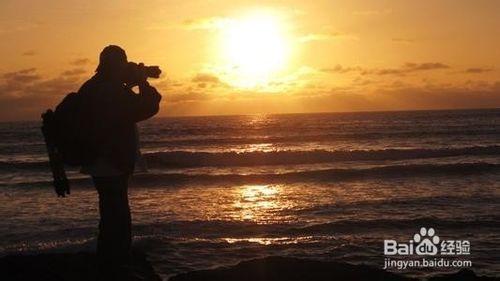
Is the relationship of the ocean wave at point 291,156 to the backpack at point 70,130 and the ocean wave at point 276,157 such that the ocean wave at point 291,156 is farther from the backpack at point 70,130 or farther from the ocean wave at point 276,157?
the backpack at point 70,130

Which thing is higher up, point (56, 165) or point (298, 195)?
point (56, 165)

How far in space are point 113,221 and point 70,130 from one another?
896mm

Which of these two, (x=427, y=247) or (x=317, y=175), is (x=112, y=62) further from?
(x=317, y=175)

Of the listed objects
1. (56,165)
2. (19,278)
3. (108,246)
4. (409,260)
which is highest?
(56,165)

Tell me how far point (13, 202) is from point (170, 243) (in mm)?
7924

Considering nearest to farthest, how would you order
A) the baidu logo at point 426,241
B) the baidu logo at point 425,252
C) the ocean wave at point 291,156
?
the baidu logo at point 425,252, the baidu logo at point 426,241, the ocean wave at point 291,156

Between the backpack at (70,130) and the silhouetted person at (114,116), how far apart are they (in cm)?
5

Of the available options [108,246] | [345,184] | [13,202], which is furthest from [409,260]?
[13,202]

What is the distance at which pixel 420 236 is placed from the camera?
423 inches

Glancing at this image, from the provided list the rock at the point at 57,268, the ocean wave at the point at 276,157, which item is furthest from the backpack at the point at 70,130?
the ocean wave at the point at 276,157

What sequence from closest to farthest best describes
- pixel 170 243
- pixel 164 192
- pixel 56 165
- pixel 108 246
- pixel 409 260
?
pixel 56 165 < pixel 108 246 < pixel 409 260 < pixel 170 243 < pixel 164 192

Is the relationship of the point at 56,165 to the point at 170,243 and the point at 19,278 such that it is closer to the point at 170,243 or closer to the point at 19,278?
the point at 19,278

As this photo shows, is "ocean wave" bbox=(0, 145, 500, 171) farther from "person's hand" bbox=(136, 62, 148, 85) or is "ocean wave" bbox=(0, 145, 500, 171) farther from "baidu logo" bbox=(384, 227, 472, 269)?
"person's hand" bbox=(136, 62, 148, 85)

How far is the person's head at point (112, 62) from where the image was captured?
4621mm
